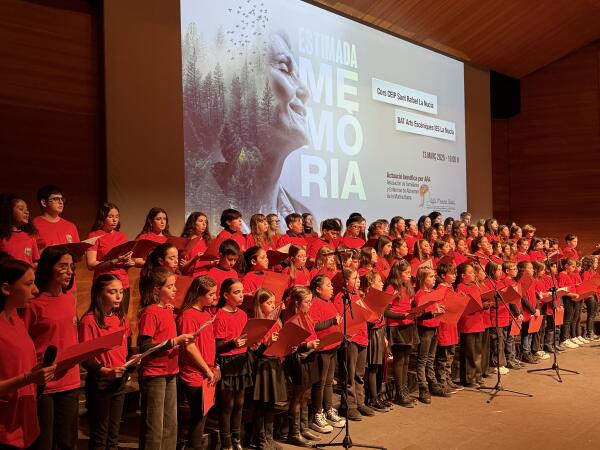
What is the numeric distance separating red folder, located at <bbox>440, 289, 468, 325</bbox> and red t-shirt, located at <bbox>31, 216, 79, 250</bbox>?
2.40 metres

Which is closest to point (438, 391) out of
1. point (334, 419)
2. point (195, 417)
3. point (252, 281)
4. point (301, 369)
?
point (334, 419)

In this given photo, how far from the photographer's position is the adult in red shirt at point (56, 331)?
2301mm

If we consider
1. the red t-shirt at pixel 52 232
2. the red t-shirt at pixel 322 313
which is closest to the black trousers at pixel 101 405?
the red t-shirt at pixel 52 232

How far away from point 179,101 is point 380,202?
119 inches

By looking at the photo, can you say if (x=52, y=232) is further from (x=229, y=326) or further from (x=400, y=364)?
(x=400, y=364)

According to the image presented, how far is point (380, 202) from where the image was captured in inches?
293

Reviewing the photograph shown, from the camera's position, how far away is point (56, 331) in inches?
91.3

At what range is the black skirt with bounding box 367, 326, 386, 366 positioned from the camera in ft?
13.3

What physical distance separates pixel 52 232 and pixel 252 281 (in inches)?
46.4

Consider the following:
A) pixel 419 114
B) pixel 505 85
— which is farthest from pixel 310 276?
pixel 505 85

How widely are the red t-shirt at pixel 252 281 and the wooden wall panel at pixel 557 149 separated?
809 centimetres

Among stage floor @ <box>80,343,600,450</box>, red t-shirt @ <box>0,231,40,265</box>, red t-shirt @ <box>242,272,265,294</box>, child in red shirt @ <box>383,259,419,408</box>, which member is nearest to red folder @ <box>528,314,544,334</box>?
stage floor @ <box>80,343,600,450</box>

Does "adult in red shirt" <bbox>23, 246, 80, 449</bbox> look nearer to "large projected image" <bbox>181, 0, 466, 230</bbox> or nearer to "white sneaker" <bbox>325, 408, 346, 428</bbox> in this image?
"white sneaker" <bbox>325, 408, 346, 428</bbox>

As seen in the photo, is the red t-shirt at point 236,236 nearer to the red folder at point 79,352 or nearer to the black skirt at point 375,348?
the black skirt at point 375,348
